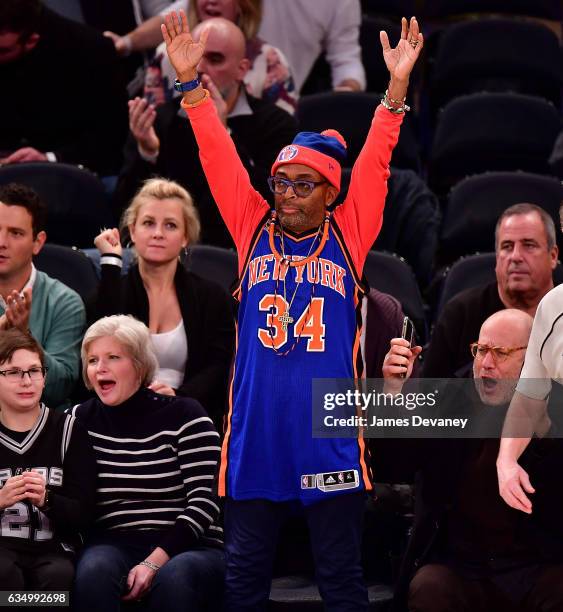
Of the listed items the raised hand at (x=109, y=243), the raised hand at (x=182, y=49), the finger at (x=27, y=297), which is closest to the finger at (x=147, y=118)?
the raised hand at (x=109, y=243)

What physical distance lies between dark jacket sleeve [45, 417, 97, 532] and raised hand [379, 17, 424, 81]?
139 cm

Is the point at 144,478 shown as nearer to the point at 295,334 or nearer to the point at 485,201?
the point at 295,334

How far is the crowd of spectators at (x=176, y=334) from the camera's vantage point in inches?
144

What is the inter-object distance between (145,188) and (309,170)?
1098mm

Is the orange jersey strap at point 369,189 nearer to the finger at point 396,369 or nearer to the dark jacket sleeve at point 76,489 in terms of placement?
the finger at point 396,369

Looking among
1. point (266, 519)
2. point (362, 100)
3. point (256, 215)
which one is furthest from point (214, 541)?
point (362, 100)

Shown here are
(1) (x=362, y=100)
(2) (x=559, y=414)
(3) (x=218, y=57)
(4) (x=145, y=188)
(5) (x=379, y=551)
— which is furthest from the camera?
(1) (x=362, y=100)

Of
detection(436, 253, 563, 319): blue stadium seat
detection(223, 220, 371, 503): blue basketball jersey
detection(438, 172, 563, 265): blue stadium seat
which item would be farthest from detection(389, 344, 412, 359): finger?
detection(438, 172, 563, 265): blue stadium seat

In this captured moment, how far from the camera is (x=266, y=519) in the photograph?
3418 millimetres

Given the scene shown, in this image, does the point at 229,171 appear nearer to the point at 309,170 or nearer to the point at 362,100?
the point at 309,170

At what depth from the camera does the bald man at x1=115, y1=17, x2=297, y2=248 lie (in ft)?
16.7

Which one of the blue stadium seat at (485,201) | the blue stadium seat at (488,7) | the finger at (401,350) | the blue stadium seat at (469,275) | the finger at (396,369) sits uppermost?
the blue stadium seat at (488,7)

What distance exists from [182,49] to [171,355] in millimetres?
1141

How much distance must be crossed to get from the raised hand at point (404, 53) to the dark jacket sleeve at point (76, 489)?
54.6 inches
